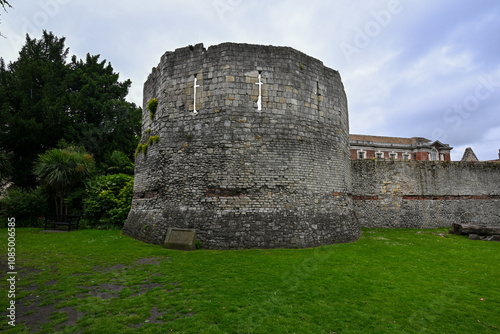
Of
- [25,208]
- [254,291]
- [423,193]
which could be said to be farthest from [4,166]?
[423,193]

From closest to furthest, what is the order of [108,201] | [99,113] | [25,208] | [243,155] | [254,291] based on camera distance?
[254,291] → [243,155] → [108,201] → [25,208] → [99,113]

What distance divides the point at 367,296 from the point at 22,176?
21.7m

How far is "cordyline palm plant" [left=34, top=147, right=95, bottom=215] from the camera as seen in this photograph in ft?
46.8

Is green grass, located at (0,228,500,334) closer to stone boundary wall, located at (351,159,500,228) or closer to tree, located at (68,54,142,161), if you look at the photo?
stone boundary wall, located at (351,159,500,228)

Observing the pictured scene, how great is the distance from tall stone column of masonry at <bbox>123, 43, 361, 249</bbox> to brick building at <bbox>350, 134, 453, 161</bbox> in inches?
1039

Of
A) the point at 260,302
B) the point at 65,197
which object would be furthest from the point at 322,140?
the point at 65,197

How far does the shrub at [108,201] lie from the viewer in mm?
13977

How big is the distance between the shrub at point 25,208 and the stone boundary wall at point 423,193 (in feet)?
59.9

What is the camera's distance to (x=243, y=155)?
31.6ft

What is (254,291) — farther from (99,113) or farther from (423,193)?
(99,113)

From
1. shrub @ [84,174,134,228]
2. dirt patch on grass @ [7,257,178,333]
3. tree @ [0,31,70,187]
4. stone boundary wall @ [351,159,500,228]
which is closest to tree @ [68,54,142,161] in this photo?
tree @ [0,31,70,187]

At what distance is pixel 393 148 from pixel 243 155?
33.1m

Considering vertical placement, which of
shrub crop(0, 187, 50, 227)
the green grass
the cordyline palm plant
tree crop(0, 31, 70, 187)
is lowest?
the green grass

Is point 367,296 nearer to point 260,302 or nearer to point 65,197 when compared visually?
point 260,302
